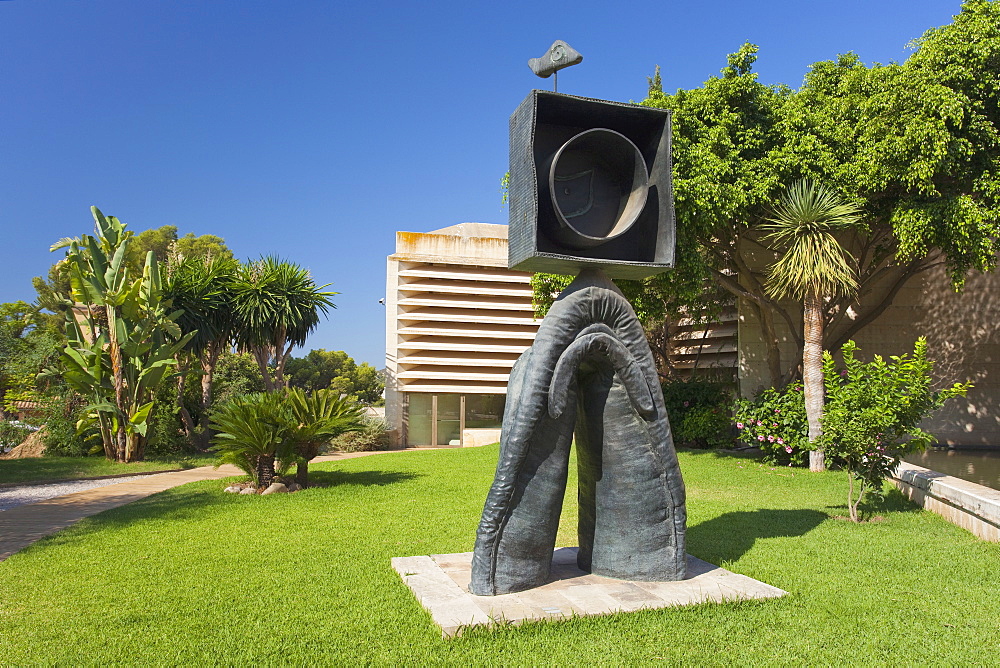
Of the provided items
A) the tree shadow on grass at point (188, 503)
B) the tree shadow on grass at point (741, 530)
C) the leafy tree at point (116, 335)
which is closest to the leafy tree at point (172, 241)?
the leafy tree at point (116, 335)

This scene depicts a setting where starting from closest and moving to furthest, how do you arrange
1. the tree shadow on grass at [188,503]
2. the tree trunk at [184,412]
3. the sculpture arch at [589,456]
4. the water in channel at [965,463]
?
the sculpture arch at [589,456]
the tree shadow on grass at [188,503]
the water in channel at [965,463]
the tree trunk at [184,412]

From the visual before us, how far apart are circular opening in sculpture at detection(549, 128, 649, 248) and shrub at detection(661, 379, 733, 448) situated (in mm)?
10065

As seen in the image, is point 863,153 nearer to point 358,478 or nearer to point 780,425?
point 780,425

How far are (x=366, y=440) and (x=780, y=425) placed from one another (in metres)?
11.4

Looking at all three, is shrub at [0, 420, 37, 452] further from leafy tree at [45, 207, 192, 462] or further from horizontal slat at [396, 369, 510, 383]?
horizontal slat at [396, 369, 510, 383]

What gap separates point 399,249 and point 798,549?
1622 centimetres

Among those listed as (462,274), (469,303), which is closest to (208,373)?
(469,303)

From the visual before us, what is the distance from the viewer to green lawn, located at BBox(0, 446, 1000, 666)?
394cm

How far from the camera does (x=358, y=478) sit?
474 inches

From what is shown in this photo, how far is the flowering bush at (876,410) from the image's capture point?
737 cm

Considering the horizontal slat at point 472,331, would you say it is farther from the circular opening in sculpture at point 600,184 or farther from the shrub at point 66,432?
the circular opening in sculpture at point 600,184

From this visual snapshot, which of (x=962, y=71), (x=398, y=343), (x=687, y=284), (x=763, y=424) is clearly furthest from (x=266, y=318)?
(x=962, y=71)

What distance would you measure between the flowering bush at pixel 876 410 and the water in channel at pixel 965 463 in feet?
16.4

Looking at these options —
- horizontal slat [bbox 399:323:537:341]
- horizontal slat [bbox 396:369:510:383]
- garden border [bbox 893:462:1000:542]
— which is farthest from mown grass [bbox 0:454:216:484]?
garden border [bbox 893:462:1000:542]
